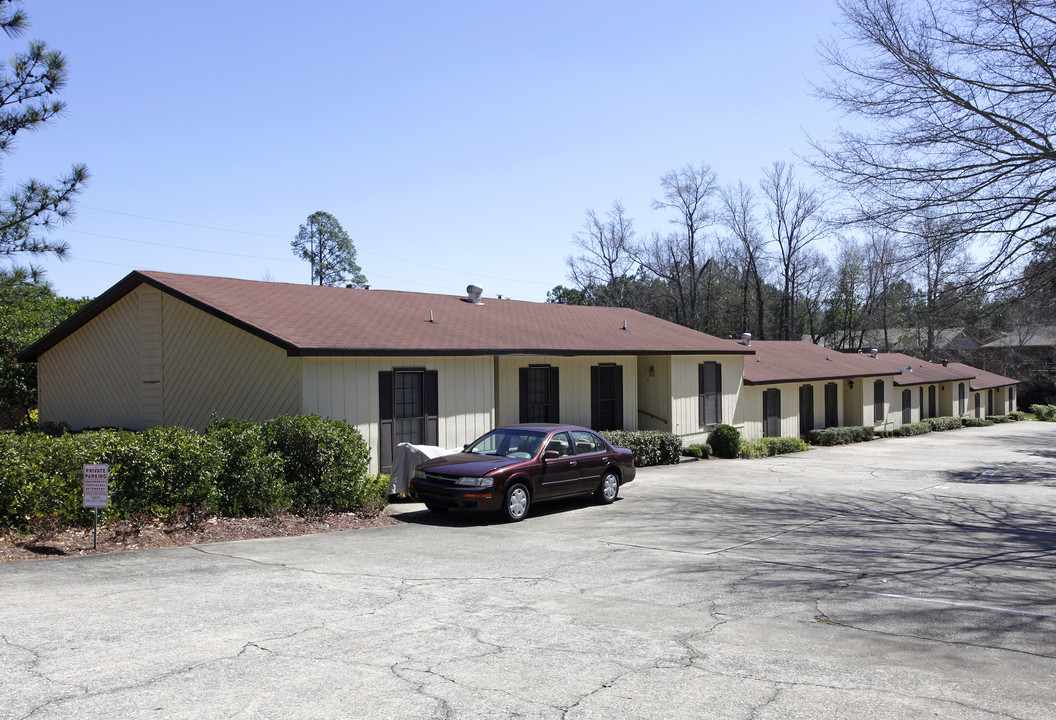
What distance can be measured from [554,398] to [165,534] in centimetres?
1190

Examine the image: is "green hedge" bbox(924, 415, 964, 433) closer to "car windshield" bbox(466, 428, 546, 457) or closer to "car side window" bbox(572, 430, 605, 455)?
"car side window" bbox(572, 430, 605, 455)

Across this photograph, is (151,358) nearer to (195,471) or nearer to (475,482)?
(195,471)

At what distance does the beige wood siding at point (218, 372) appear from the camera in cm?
1512

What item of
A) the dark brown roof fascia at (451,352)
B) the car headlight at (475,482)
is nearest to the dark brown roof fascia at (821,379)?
the dark brown roof fascia at (451,352)

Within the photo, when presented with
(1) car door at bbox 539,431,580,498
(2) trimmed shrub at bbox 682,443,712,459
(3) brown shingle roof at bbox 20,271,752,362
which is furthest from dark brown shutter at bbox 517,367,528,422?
(2) trimmed shrub at bbox 682,443,712,459

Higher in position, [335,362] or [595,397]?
[335,362]

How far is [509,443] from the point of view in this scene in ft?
45.4

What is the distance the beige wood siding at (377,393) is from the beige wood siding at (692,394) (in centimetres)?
772

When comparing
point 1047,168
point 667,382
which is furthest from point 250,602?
point 667,382

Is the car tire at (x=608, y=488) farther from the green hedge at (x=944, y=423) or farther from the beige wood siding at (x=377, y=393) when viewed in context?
the green hedge at (x=944, y=423)

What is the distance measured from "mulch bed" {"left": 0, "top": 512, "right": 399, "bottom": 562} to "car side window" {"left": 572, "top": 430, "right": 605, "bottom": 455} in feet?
11.6

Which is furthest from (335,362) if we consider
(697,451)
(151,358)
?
(697,451)

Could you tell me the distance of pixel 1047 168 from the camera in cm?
1121

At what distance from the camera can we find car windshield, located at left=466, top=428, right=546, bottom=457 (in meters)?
13.5
